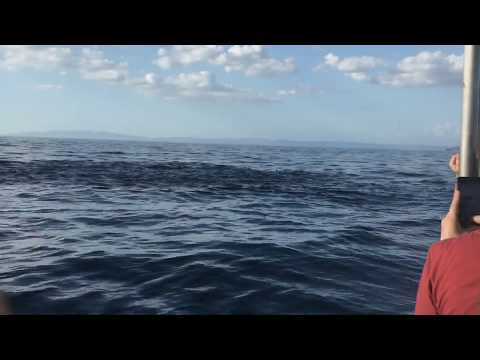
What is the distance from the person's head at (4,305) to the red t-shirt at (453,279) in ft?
4.47

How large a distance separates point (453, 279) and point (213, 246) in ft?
25.9

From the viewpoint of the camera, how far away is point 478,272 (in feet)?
4.35

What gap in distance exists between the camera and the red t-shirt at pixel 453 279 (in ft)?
4.37

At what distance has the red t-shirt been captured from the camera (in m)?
1.33

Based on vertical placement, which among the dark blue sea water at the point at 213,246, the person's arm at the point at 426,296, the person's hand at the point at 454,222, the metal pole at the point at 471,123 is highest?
the metal pole at the point at 471,123

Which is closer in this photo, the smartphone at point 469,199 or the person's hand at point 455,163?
the smartphone at point 469,199

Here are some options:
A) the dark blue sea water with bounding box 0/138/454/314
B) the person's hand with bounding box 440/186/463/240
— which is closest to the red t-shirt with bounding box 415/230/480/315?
the person's hand with bounding box 440/186/463/240

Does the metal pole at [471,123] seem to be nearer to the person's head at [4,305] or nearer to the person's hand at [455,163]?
the person's hand at [455,163]

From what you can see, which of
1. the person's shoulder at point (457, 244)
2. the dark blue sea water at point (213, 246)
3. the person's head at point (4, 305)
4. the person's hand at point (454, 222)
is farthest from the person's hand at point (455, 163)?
the dark blue sea water at point (213, 246)

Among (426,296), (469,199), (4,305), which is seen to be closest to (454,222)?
(469,199)

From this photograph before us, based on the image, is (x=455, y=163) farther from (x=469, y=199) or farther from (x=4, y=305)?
(x=4, y=305)

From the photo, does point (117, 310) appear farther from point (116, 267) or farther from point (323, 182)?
point (323, 182)
